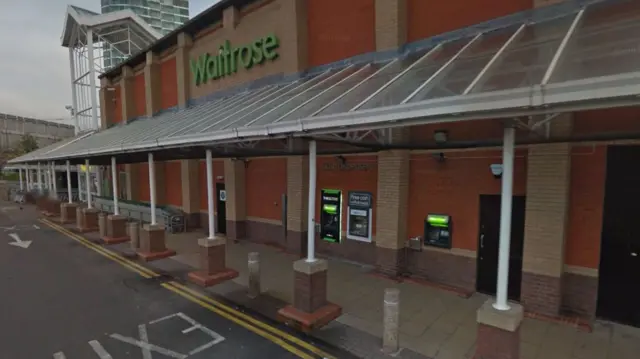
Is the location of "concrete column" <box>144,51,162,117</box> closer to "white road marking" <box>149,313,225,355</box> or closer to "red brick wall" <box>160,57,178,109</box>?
"red brick wall" <box>160,57,178,109</box>

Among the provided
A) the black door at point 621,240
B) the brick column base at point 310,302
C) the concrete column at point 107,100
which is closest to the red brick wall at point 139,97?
the concrete column at point 107,100

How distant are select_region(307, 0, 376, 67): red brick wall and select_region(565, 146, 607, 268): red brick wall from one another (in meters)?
5.35

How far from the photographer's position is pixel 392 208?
25.7 ft

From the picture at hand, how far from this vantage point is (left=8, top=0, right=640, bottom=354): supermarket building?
399cm

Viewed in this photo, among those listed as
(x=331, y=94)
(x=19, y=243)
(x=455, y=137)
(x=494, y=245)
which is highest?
(x=331, y=94)

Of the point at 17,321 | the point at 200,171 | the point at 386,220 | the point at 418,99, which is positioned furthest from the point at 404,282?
the point at 200,171

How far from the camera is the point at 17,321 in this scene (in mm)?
6137

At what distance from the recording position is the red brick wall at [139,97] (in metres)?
19.1

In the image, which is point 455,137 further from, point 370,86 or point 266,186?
point 266,186

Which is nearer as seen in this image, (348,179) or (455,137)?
(455,137)

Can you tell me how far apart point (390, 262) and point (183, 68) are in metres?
12.7

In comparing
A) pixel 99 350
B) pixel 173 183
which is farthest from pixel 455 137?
pixel 173 183

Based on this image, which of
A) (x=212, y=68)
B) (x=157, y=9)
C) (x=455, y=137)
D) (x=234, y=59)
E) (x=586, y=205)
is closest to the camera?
(x=586, y=205)

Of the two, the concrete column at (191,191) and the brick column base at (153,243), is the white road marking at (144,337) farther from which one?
the concrete column at (191,191)
